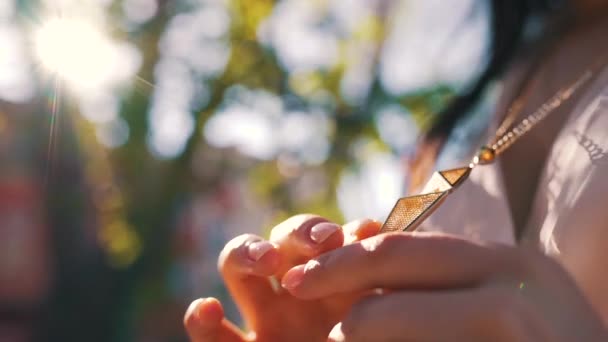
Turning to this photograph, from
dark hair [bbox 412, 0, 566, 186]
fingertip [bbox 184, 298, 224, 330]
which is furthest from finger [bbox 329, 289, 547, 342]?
dark hair [bbox 412, 0, 566, 186]

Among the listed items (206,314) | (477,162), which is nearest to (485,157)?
(477,162)

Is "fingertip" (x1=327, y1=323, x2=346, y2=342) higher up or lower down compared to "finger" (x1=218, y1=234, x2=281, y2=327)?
lower down

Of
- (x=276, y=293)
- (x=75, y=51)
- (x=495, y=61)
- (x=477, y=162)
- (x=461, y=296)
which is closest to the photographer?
(x=461, y=296)

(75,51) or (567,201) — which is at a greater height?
(75,51)

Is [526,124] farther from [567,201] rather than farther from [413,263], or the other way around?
[413,263]

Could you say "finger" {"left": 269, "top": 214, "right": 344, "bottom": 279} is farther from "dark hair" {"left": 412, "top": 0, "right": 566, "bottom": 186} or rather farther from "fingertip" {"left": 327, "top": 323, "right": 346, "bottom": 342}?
"dark hair" {"left": 412, "top": 0, "right": 566, "bottom": 186}

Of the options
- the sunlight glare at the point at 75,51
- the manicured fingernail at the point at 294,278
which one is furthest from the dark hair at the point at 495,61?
the sunlight glare at the point at 75,51
